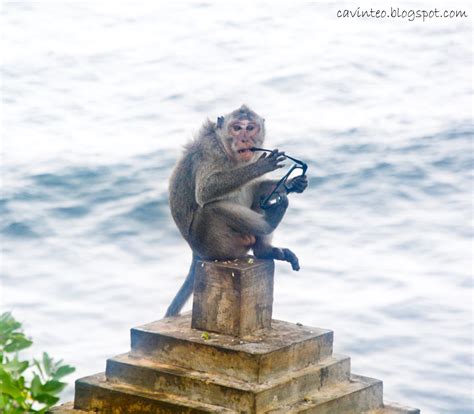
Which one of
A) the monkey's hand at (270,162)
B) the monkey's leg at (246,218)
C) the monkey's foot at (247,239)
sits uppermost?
the monkey's hand at (270,162)

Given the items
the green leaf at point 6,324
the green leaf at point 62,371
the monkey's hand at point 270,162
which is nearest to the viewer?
the green leaf at point 6,324

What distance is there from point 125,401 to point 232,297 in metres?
0.74

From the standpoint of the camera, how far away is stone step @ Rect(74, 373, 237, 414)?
675 centimetres

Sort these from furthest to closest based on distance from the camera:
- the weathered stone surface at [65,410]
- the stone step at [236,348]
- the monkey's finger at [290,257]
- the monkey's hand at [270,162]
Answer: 1. the monkey's finger at [290,257]
2. the monkey's hand at [270,162]
3. the weathered stone surface at [65,410]
4. the stone step at [236,348]

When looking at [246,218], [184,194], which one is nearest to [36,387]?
[246,218]

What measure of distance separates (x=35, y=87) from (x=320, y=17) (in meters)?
3.38

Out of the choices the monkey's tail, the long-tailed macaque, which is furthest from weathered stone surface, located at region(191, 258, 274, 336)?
the monkey's tail

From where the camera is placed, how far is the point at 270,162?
7.35 meters

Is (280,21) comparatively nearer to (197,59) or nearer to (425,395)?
Answer: (197,59)

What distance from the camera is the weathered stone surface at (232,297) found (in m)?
7.02

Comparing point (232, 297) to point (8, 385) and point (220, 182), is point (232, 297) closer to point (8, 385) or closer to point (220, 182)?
point (220, 182)

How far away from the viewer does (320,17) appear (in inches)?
619

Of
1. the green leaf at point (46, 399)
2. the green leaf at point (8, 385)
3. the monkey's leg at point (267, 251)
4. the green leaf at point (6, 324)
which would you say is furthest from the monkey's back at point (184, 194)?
the green leaf at point (6, 324)

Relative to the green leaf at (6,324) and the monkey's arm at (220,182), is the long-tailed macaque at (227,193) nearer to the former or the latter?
the monkey's arm at (220,182)
